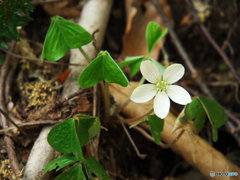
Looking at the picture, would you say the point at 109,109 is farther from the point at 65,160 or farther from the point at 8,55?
the point at 8,55

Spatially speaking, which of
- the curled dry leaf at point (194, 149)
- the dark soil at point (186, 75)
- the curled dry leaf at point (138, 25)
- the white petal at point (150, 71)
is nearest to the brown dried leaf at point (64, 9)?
the dark soil at point (186, 75)

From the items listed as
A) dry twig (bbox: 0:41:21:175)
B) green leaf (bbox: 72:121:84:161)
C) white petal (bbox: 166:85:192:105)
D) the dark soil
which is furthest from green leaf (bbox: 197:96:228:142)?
dry twig (bbox: 0:41:21:175)

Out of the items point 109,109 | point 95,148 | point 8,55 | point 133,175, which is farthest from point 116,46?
point 133,175

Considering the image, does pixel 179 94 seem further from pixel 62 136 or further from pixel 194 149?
pixel 62 136

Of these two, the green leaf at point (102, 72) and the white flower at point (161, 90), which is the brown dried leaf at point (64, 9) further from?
the white flower at point (161, 90)

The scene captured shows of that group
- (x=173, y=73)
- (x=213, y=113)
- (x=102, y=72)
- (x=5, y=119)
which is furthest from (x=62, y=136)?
(x=213, y=113)

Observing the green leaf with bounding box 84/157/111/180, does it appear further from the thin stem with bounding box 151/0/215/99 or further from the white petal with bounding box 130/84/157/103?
the thin stem with bounding box 151/0/215/99

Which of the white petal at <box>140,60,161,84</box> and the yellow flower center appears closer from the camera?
the white petal at <box>140,60,161,84</box>
